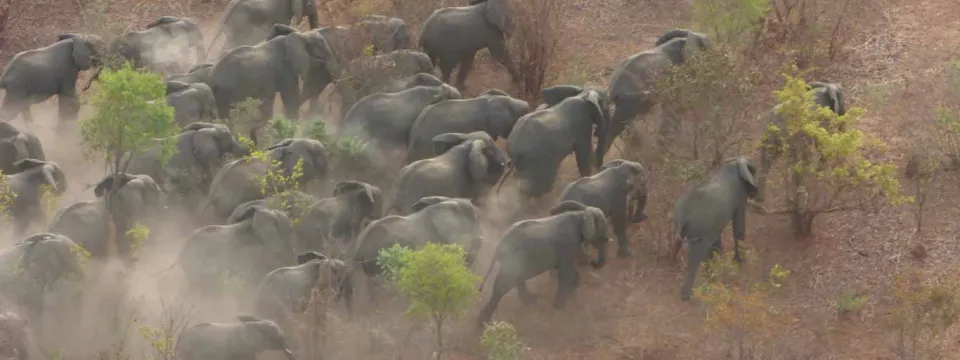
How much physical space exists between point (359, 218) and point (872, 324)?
4090mm

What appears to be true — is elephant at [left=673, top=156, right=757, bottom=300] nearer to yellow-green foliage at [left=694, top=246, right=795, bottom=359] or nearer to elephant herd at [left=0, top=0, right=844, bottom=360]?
elephant herd at [left=0, top=0, right=844, bottom=360]

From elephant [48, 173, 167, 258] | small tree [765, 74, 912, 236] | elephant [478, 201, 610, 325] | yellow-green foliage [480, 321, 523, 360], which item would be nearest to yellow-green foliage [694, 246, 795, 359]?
small tree [765, 74, 912, 236]

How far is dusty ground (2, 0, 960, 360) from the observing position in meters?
9.96

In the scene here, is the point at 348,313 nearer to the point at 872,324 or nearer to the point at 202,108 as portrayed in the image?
the point at 202,108

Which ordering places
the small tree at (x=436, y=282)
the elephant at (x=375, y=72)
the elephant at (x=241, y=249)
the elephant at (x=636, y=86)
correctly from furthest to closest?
1. the elephant at (x=375, y=72)
2. the elephant at (x=636, y=86)
3. the elephant at (x=241, y=249)
4. the small tree at (x=436, y=282)

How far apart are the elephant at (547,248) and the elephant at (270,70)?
3.42 m

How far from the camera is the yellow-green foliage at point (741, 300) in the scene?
927 centimetres

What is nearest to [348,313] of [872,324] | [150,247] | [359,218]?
[359,218]

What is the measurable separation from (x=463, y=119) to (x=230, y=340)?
12.1 feet

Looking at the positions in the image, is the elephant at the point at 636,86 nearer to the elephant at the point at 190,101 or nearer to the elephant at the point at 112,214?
the elephant at the point at 190,101

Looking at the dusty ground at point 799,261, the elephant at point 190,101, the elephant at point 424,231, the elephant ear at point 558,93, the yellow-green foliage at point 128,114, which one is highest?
the yellow-green foliage at point 128,114

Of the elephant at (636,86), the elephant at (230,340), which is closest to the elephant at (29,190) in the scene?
the elephant at (230,340)

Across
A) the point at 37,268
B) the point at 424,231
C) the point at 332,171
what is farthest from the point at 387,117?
the point at 37,268

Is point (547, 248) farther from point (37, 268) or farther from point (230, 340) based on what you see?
point (37, 268)
